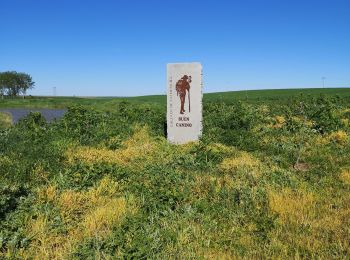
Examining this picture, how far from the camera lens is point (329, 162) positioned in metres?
10.4

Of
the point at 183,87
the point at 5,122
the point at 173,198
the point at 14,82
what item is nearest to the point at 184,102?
the point at 183,87

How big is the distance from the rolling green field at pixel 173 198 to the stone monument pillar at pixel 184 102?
2.34 ft

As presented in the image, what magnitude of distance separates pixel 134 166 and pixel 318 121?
28.9 feet

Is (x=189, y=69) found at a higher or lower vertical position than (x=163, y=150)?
higher

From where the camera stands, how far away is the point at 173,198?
7.04m

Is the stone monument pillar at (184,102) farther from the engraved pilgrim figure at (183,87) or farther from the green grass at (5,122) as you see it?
the green grass at (5,122)

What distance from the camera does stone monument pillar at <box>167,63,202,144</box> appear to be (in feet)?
44.9

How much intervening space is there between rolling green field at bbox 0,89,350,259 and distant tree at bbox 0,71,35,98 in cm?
11565

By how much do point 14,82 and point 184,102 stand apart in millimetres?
119055

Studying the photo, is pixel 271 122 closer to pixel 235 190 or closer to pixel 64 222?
pixel 235 190

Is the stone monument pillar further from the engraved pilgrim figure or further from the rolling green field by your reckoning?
the rolling green field

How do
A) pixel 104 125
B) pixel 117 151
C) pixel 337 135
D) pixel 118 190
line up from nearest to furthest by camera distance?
pixel 118 190
pixel 117 151
pixel 337 135
pixel 104 125

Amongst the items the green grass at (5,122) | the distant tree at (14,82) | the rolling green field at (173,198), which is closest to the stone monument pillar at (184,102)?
the rolling green field at (173,198)

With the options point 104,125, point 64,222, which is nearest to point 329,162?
point 64,222
